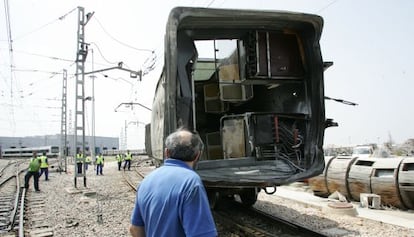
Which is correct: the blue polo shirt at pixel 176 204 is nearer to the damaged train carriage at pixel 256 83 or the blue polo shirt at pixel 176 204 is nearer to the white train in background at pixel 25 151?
the damaged train carriage at pixel 256 83

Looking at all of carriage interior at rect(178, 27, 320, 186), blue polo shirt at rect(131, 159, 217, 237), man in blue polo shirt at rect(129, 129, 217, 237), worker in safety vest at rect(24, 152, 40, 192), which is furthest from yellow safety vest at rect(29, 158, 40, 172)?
blue polo shirt at rect(131, 159, 217, 237)


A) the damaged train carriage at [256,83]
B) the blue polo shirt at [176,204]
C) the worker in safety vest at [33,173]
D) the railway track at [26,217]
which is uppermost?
the damaged train carriage at [256,83]

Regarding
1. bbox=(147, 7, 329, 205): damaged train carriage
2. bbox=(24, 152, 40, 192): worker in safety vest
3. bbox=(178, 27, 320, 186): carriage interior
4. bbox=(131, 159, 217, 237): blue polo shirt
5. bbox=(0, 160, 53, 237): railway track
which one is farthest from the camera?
bbox=(24, 152, 40, 192): worker in safety vest

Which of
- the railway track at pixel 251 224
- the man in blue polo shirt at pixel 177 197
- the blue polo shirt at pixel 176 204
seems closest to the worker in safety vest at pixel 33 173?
the railway track at pixel 251 224

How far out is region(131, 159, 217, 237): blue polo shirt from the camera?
1887 mm

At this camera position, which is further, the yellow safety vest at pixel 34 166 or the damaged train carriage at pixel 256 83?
the yellow safety vest at pixel 34 166

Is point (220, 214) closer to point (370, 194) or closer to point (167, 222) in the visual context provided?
point (370, 194)

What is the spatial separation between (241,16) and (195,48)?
947mm

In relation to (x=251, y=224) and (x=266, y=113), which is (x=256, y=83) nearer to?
(x=266, y=113)

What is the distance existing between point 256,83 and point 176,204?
459cm

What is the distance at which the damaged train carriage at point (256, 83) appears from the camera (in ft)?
16.1

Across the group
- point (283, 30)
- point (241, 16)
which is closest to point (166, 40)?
point (241, 16)

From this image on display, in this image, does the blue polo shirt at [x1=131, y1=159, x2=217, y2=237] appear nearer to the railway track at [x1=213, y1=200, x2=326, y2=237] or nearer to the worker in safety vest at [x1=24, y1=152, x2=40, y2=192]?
the railway track at [x1=213, y1=200, x2=326, y2=237]

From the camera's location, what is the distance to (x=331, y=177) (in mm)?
10500
